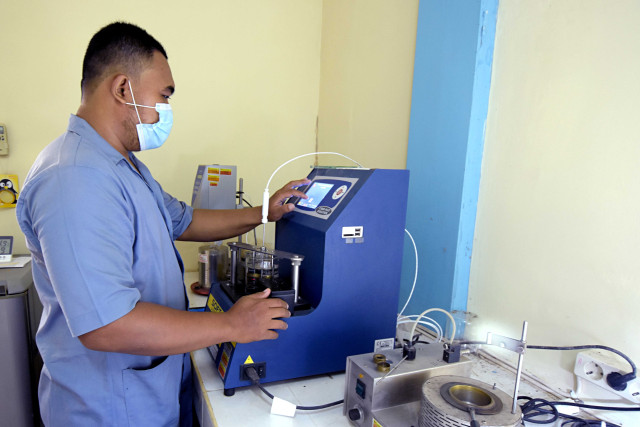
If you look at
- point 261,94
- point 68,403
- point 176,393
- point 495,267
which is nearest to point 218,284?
point 176,393

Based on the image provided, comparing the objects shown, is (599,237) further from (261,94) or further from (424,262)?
(261,94)

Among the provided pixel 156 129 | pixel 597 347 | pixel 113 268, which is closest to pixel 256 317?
pixel 113 268

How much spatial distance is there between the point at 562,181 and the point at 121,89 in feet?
3.68

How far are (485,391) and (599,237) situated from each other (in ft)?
1.64

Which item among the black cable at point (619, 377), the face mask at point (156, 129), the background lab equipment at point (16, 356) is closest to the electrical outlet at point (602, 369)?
the black cable at point (619, 377)

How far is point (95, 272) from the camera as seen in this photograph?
0.70m

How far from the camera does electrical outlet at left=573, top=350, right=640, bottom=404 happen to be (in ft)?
2.84

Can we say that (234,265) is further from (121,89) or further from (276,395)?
(121,89)

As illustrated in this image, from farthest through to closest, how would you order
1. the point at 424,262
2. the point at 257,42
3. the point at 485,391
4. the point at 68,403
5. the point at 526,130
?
the point at 257,42 < the point at 424,262 < the point at 526,130 < the point at 68,403 < the point at 485,391

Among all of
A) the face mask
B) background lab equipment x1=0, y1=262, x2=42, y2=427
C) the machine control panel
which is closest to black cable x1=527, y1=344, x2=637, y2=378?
the machine control panel

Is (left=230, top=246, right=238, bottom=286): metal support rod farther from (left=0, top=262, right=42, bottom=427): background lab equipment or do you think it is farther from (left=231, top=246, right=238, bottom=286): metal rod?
(left=0, top=262, right=42, bottom=427): background lab equipment

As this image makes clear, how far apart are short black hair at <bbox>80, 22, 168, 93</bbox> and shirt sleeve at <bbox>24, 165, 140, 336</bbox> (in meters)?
0.29

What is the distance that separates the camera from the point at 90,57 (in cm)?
92

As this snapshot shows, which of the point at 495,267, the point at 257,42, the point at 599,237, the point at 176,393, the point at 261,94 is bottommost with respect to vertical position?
the point at 176,393
